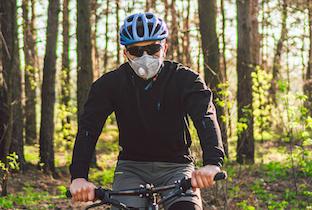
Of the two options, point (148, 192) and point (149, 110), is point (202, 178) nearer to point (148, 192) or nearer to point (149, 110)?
point (148, 192)

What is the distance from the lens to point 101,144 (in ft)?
83.4

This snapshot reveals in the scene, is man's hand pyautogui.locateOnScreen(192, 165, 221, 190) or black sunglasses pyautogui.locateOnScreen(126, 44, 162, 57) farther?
black sunglasses pyautogui.locateOnScreen(126, 44, 162, 57)

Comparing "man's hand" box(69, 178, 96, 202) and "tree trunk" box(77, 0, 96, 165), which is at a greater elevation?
"tree trunk" box(77, 0, 96, 165)

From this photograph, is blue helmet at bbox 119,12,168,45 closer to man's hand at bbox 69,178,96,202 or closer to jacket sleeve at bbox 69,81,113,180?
jacket sleeve at bbox 69,81,113,180

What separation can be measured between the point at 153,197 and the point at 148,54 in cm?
108

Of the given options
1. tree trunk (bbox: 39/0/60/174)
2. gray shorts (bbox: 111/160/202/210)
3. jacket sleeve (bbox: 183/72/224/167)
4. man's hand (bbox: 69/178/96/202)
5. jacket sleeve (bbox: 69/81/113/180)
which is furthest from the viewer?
tree trunk (bbox: 39/0/60/174)

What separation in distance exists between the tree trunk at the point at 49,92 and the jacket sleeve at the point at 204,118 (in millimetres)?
10566

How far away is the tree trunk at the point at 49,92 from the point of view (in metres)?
14.2

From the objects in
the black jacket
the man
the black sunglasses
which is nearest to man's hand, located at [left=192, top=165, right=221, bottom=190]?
the man

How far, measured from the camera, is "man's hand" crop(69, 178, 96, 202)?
3.46m

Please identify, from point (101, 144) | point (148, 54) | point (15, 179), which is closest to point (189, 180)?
point (148, 54)

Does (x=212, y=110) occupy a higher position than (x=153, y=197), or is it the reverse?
(x=212, y=110)

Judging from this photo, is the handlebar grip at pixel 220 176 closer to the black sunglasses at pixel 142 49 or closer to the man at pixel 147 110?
the man at pixel 147 110

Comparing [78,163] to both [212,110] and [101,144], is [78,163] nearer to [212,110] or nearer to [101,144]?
[212,110]
